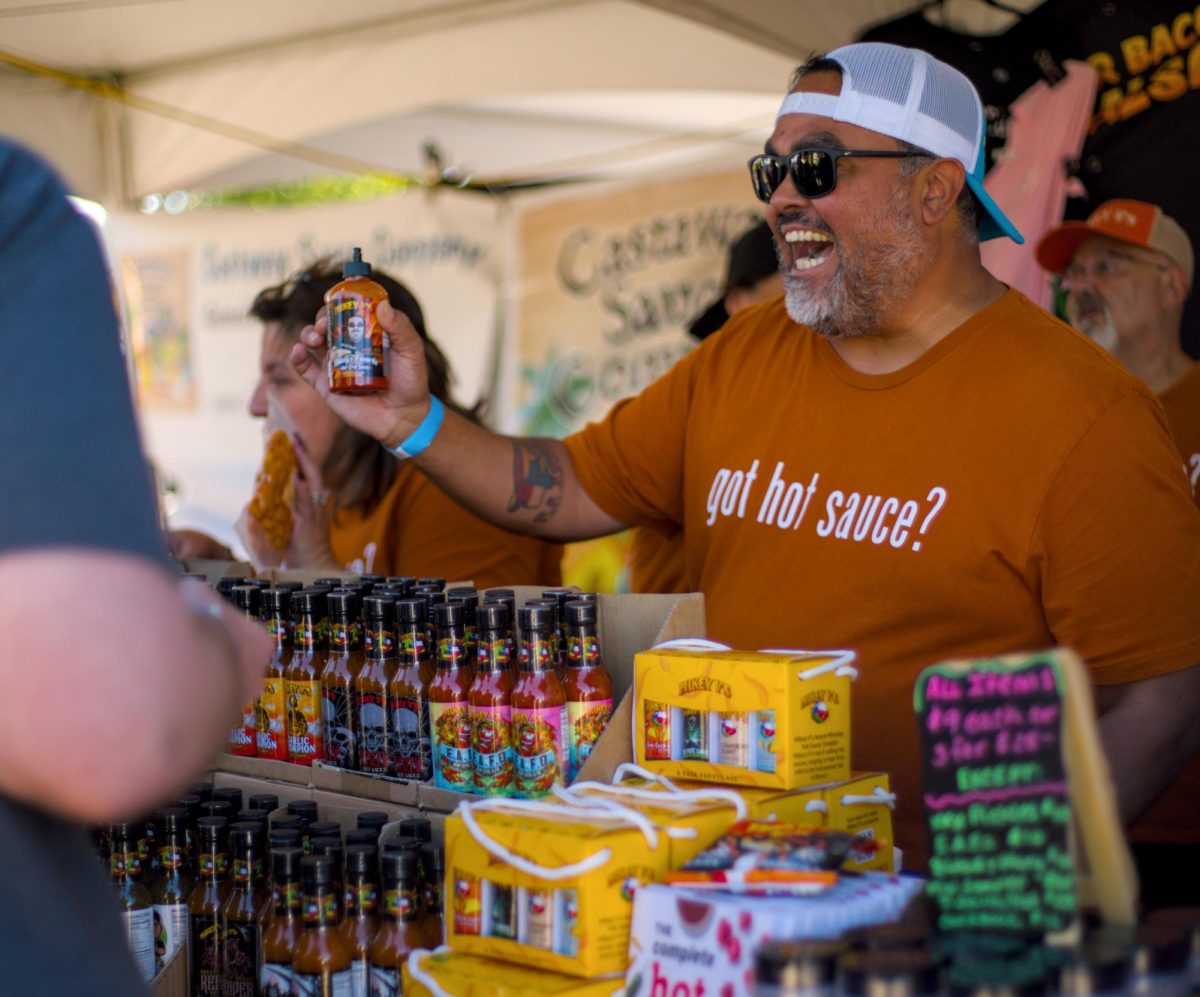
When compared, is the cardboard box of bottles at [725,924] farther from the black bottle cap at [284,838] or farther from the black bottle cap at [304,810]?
the black bottle cap at [304,810]

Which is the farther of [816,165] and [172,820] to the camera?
[816,165]

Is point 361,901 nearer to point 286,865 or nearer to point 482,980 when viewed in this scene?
point 286,865

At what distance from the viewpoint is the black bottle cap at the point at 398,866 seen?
6.14ft

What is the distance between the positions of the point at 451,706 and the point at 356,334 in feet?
2.77

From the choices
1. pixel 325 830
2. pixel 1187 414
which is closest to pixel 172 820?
pixel 325 830

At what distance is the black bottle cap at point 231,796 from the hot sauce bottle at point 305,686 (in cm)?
13

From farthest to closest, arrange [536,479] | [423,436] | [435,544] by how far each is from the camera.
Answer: [435,544], [536,479], [423,436]

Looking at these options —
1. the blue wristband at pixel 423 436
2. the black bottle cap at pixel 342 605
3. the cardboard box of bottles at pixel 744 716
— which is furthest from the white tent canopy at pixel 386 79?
the cardboard box of bottles at pixel 744 716

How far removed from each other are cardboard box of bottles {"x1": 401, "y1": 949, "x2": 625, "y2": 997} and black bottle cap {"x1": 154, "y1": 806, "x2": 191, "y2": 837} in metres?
0.65

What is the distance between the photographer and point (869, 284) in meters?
2.86

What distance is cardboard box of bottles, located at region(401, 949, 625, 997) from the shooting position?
5.29 feet

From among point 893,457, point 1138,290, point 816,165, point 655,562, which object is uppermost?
point 816,165

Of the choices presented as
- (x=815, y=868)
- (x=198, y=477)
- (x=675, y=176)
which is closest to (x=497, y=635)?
(x=815, y=868)

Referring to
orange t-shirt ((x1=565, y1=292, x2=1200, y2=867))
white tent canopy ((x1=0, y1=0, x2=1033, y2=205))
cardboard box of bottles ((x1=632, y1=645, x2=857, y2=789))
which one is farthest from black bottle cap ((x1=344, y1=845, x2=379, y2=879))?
white tent canopy ((x1=0, y1=0, x2=1033, y2=205))
